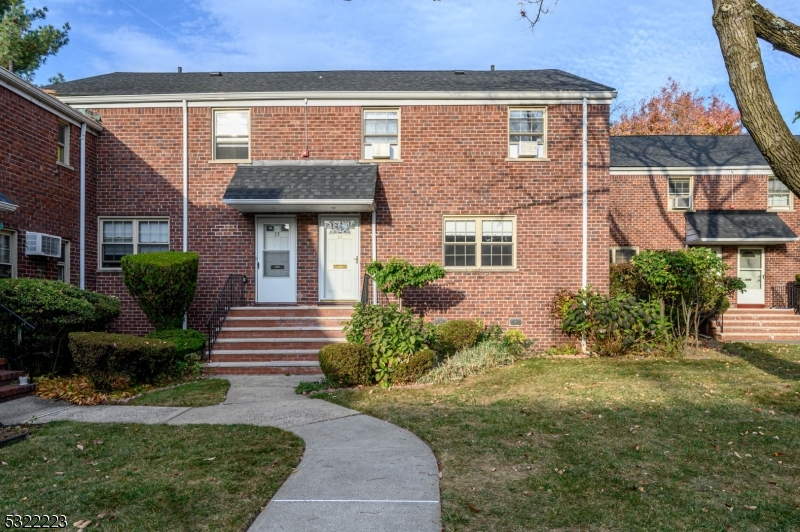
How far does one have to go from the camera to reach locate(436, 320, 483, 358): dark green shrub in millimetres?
10802

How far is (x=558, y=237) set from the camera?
12656 mm

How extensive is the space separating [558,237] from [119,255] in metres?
9.99

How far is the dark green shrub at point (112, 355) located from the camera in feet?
27.6

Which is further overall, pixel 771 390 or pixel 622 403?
pixel 771 390

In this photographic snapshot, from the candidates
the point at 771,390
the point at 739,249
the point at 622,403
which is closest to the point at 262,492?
the point at 622,403

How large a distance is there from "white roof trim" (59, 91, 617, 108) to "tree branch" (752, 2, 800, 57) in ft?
24.1

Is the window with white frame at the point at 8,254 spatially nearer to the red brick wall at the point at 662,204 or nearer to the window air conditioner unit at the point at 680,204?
the red brick wall at the point at 662,204

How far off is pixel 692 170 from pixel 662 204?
1503mm

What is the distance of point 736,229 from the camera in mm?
17797

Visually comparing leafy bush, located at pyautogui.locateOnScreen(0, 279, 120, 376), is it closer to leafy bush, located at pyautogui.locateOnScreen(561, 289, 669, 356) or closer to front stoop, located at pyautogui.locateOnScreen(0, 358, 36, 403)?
front stoop, located at pyautogui.locateOnScreen(0, 358, 36, 403)

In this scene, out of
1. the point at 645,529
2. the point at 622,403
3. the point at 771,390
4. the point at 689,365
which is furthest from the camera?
the point at 689,365

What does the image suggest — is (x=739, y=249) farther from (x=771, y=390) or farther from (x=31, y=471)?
(x=31, y=471)

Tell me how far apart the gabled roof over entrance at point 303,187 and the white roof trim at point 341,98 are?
142 cm

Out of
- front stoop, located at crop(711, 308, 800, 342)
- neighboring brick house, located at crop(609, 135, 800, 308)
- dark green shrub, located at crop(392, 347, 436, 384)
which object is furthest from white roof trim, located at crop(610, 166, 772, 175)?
dark green shrub, located at crop(392, 347, 436, 384)
